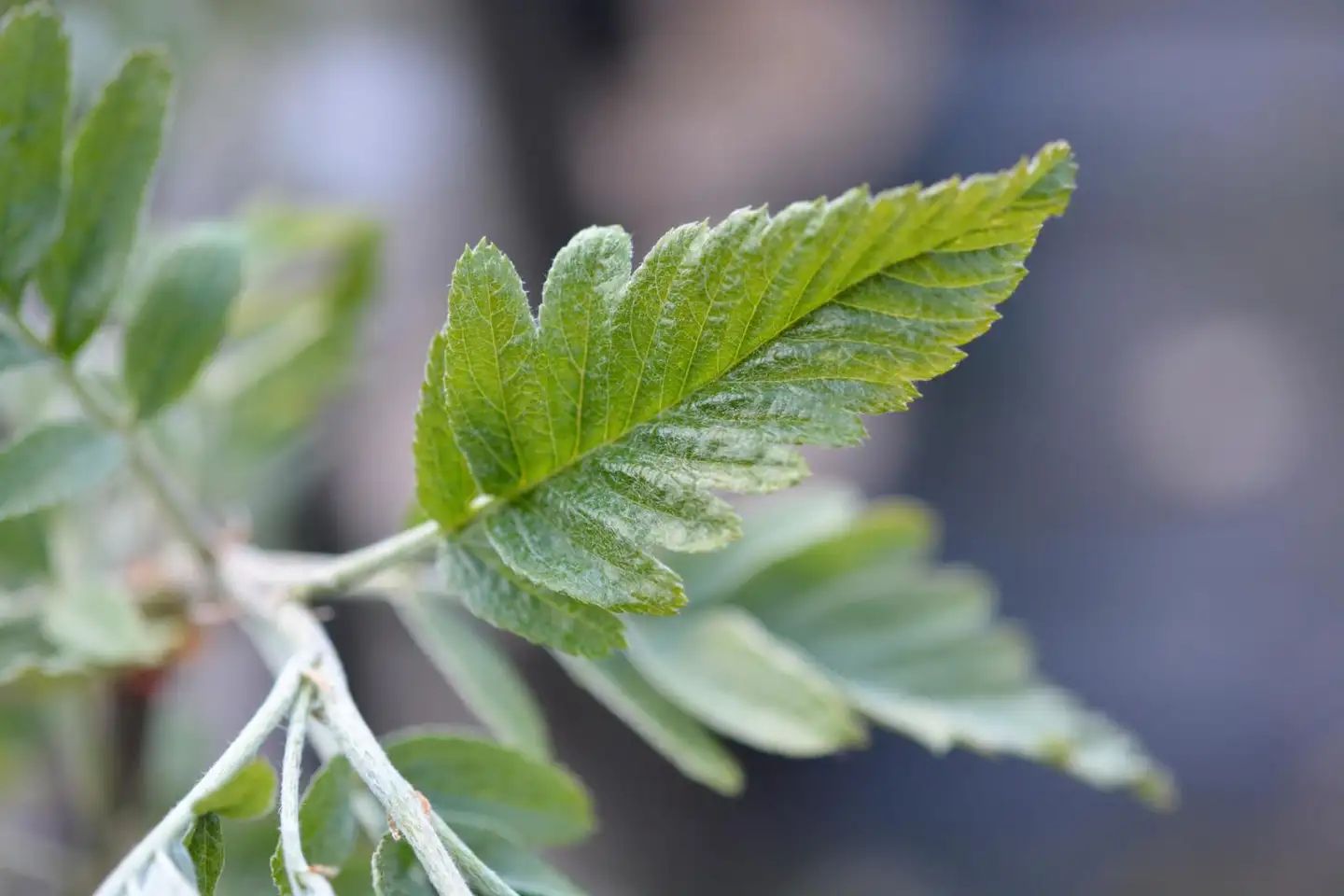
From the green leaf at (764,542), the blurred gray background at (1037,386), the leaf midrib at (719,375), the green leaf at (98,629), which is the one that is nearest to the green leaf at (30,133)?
the green leaf at (98,629)

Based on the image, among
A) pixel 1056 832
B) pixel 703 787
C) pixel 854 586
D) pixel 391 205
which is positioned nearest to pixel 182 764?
pixel 854 586

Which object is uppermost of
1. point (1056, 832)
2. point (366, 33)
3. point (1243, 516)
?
point (366, 33)

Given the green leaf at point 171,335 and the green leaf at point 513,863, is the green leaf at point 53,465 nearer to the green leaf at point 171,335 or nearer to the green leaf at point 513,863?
the green leaf at point 171,335

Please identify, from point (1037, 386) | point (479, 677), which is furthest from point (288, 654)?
point (1037, 386)

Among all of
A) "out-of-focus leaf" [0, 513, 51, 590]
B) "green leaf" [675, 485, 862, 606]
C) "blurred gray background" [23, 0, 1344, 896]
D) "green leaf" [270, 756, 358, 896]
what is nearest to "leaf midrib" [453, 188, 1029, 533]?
"green leaf" [270, 756, 358, 896]

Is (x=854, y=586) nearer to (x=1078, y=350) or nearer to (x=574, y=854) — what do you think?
(x=1078, y=350)

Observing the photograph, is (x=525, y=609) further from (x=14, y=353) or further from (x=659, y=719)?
(x=14, y=353)

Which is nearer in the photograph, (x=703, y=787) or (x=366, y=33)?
(x=703, y=787)

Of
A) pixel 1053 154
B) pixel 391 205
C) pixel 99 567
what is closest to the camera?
pixel 1053 154
